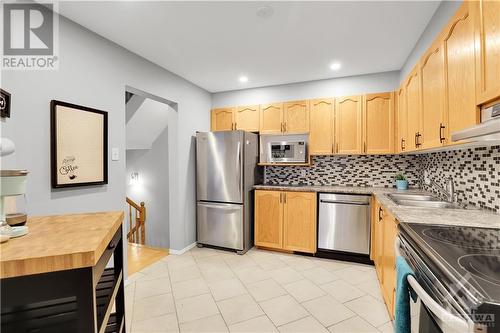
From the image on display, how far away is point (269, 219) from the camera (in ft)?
11.6

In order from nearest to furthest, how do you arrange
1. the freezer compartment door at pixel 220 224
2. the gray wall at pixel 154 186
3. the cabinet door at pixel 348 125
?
the cabinet door at pixel 348 125 < the freezer compartment door at pixel 220 224 < the gray wall at pixel 154 186

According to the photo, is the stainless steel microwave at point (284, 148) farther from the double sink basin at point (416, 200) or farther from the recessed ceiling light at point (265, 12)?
A: the recessed ceiling light at point (265, 12)

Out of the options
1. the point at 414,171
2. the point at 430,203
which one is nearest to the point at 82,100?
the point at 430,203

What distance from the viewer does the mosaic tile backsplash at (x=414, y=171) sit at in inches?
69.4

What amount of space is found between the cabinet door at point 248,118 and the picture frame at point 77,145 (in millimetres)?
2056

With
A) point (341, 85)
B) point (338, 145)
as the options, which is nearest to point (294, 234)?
point (338, 145)

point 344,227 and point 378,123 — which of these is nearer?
point 344,227

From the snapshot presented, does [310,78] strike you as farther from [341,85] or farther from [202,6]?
[202,6]

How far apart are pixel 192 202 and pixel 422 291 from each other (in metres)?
3.16

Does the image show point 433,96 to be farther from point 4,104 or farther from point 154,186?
point 154,186

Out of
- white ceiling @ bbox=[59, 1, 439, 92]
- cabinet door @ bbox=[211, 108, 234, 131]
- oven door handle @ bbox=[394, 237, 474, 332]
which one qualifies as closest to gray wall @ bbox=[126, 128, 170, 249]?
cabinet door @ bbox=[211, 108, 234, 131]

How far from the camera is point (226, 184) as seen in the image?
3.48m

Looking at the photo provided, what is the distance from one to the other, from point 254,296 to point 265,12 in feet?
8.29

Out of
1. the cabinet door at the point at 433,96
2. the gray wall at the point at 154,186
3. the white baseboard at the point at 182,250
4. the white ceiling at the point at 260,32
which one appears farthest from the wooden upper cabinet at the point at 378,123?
the gray wall at the point at 154,186
